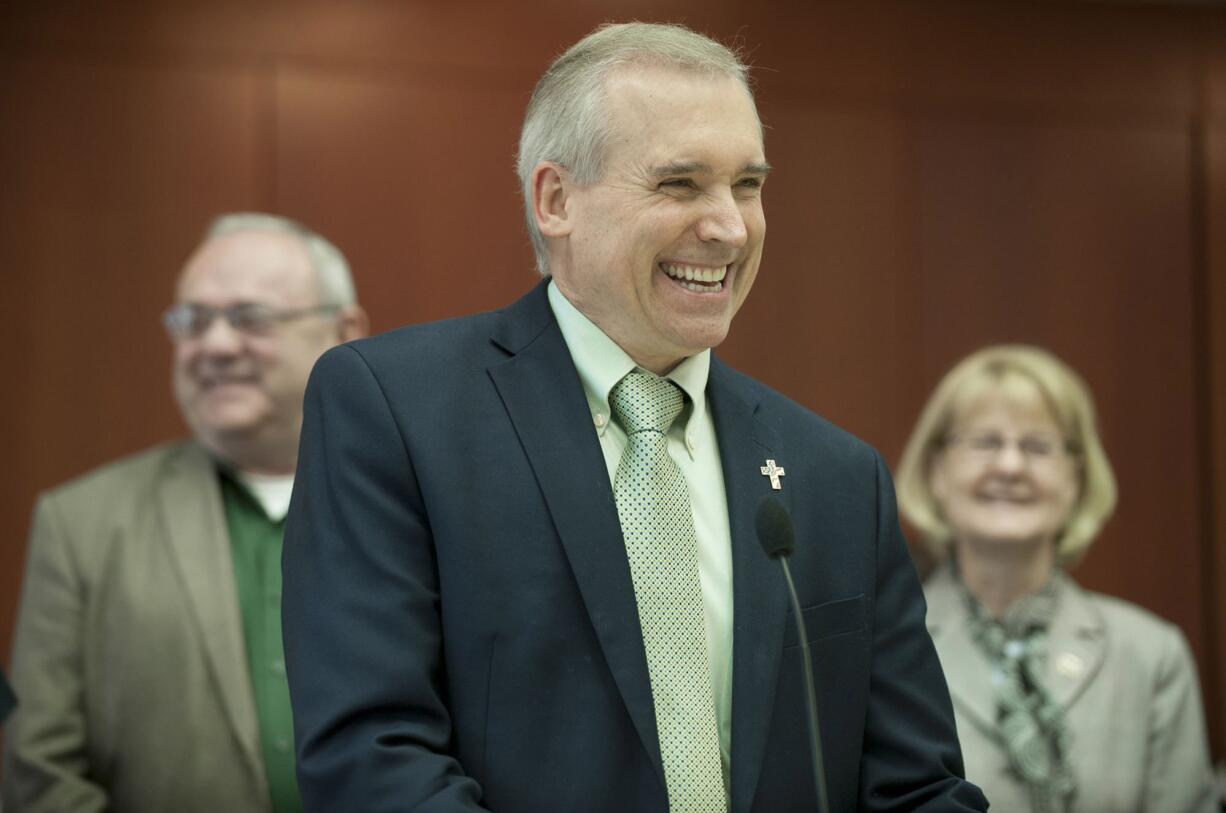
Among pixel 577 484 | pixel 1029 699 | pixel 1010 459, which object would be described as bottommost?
pixel 1029 699

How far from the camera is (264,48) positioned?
436 centimetres

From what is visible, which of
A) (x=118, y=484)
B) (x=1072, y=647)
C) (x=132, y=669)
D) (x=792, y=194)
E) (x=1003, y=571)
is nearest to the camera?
(x=132, y=669)

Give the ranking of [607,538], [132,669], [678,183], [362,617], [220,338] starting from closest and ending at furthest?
[362,617]
[607,538]
[678,183]
[132,669]
[220,338]

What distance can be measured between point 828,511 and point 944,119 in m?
3.25

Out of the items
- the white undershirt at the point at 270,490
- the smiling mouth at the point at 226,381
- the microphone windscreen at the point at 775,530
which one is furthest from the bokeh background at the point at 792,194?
the microphone windscreen at the point at 775,530

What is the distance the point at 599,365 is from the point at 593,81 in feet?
1.16

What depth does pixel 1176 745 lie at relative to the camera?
3.59m

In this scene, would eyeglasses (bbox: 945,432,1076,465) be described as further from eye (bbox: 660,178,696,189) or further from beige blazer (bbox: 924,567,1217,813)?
eye (bbox: 660,178,696,189)

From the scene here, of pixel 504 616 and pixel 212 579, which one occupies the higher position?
pixel 504 616

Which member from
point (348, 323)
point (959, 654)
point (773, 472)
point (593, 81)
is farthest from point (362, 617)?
point (959, 654)

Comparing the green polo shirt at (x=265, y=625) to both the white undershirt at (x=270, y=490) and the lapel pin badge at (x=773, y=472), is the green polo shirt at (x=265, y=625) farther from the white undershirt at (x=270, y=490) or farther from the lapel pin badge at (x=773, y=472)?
the lapel pin badge at (x=773, y=472)

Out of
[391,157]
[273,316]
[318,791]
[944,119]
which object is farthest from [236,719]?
[944,119]

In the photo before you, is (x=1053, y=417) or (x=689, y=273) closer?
(x=689, y=273)

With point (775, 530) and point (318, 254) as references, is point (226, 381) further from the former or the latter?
point (775, 530)
